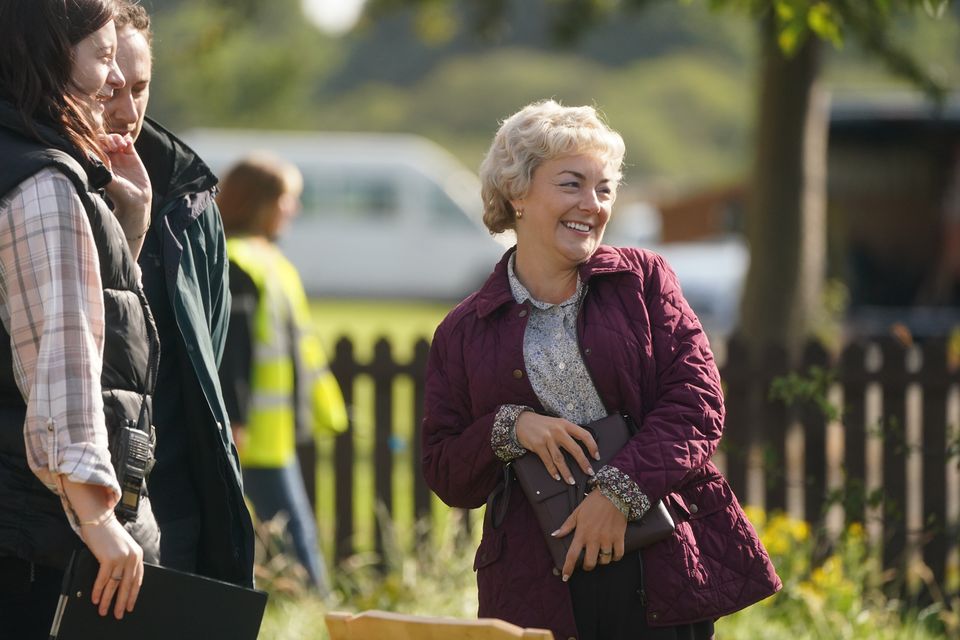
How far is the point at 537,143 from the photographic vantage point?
289 cm

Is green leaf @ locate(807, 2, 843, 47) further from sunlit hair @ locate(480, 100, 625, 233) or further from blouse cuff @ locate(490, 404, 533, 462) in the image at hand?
blouse cuff @ locate(490, 404, 533, 462)

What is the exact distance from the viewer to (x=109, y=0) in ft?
8.30

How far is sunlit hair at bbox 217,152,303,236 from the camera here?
527cm

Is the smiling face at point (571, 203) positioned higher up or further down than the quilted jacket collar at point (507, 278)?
higher up

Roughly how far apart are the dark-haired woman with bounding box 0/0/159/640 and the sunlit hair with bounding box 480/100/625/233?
0.84 meters

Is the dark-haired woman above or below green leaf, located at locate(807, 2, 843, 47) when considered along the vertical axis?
below

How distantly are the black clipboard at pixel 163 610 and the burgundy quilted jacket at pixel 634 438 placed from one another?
0.59 meters

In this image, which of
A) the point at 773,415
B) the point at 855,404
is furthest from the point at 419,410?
the point at 855,404

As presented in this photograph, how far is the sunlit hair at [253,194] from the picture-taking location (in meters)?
5.27

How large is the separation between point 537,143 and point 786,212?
21.3 ft

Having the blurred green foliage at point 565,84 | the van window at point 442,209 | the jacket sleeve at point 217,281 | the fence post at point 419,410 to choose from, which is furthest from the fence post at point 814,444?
the blurred green foliage at point 565,84

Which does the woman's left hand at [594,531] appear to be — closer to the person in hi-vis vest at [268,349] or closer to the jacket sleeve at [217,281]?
the jacket sleeve at [217,281]

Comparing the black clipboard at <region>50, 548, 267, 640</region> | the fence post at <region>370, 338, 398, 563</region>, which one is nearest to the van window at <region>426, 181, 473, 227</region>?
the fence post at <region>370, 338, 398, 563</region>

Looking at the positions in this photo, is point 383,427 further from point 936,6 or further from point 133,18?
point 133,18
